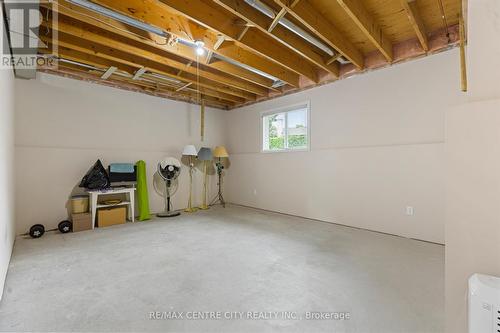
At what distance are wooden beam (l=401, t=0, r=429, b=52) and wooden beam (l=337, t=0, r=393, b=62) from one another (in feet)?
1.18

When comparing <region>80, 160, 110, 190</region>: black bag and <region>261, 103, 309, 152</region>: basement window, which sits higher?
<region>261, 103, 309, 152</region>: basement window

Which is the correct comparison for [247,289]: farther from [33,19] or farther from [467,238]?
[33,19]

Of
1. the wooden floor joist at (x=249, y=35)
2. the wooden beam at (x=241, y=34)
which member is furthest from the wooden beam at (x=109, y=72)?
the wooden beam at (x=241, y=34)

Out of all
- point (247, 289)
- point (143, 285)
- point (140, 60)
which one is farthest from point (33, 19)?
point (247, 289)

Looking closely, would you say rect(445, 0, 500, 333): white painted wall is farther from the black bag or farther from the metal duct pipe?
the black bag

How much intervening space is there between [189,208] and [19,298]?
12.4 feet

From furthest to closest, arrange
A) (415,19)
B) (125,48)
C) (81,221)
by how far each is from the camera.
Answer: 1. (81,221)
2. (125,48)
3. (415,19)

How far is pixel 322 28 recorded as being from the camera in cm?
276

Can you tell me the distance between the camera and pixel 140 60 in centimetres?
375

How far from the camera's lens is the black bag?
4.00m

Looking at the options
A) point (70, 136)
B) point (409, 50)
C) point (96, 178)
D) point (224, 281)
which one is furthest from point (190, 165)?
point (409, 50)

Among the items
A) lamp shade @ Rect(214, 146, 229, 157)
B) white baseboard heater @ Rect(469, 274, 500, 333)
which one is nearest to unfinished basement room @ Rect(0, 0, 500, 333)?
white baseboard heater @ Rect(469, 274, 500, 333)

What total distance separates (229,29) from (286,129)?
8.95ft

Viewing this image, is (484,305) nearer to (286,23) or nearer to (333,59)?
(286,23)
